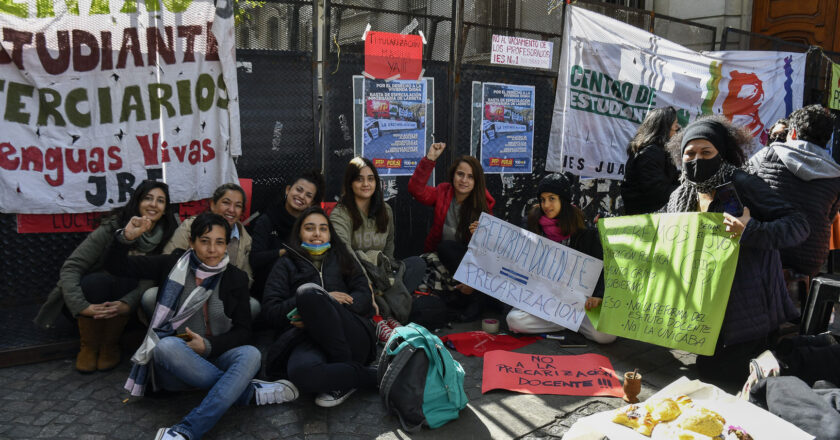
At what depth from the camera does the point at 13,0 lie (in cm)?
409

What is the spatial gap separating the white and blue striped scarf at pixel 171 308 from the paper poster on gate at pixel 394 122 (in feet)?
7.94

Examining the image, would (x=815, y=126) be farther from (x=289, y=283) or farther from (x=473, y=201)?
(x=289, y=283)

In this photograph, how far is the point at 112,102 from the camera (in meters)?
4.56

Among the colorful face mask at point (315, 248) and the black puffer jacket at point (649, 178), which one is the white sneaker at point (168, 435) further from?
the black puffer jacket at point (649, 178)

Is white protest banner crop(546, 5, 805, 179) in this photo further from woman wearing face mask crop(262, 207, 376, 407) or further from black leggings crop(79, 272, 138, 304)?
black leggings crop(79, 272, 138, 304)

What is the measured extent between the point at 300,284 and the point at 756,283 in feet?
9.92

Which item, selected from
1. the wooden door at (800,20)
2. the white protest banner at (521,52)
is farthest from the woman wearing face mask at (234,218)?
the wooden door at (800,20)

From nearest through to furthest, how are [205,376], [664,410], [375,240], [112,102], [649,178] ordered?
[664,410] < [205,376] < [112,102] < [375,240] < [649,178]

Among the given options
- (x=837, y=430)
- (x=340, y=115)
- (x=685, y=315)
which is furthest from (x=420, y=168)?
(x=837, y=430)

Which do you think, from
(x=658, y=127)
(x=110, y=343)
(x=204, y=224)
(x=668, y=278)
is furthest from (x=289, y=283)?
(x=658, y=127)

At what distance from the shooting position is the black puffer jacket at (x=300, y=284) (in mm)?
3875

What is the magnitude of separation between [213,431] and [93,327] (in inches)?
54.3

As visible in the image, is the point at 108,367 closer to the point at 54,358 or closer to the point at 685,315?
the point at 54,358

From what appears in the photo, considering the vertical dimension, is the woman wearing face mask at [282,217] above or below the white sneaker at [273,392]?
above
